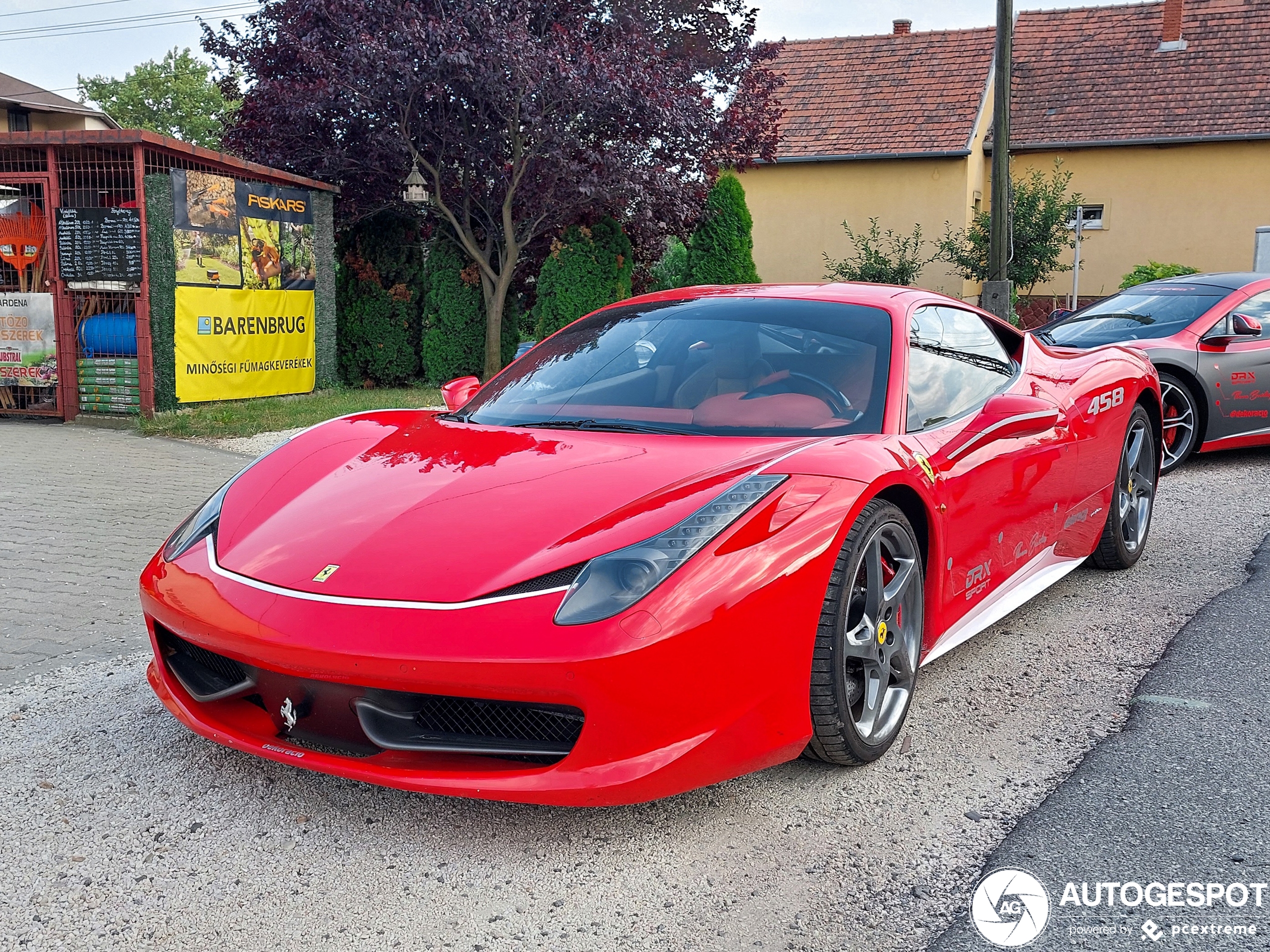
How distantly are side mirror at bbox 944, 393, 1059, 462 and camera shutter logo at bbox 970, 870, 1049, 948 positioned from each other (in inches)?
52.5

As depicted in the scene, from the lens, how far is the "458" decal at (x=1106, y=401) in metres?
4.64

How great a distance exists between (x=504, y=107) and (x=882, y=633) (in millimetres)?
11118

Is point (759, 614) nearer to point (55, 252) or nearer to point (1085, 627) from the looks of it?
point (1085, 627)

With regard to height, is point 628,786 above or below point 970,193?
below

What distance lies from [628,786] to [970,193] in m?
24.2

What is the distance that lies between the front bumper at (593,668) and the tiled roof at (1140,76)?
24.8 m

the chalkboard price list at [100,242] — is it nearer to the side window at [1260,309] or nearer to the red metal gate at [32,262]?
the red metal gate at [32,262]

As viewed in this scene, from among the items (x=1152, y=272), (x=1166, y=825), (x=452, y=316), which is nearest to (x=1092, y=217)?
(x=1152, y=272)

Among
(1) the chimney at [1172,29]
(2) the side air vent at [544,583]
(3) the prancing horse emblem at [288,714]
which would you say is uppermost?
(1) the chimney at [1172,29]

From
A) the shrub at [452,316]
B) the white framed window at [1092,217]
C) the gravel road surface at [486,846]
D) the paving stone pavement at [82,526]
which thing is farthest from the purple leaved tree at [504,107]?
the white framed window at [1092,217]

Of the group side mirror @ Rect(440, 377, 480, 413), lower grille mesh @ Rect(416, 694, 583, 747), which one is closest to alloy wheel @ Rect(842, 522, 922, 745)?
lower grille mesh @ Rect(416, 694, 583, 747)

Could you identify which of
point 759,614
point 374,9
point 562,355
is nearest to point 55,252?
point 374,9

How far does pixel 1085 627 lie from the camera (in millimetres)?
4398
